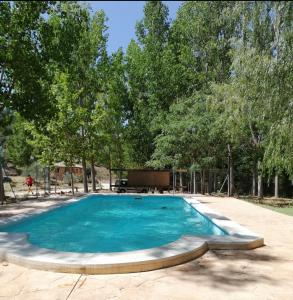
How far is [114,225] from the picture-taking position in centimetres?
1475

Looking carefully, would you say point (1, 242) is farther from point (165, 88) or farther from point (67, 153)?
point (165, 88)

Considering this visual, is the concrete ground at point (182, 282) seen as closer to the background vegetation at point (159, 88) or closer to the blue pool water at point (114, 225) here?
the blue pool water at point (114, 225)

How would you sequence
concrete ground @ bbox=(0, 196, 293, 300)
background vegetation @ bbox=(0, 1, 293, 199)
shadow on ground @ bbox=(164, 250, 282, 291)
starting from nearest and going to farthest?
concrete ground @ bbox=(0, 196, 293, 300)
shadow on ground @ bbox=(164, 250, 282, 291)
background vegetation @ bbox=(0, 1, 293, 199)

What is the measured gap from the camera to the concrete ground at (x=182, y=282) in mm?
5188

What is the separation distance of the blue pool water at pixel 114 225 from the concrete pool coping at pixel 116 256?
1773mm

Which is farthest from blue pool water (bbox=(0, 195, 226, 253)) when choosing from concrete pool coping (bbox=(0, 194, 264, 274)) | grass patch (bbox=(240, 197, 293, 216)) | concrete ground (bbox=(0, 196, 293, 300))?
grass patch (bbox=(240, 197, 293, 216))

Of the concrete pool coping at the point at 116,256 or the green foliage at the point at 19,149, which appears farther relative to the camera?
the green foliage at the point at 19,149

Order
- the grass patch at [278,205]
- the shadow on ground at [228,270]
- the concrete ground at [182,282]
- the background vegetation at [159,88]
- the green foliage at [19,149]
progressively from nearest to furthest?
the concrete ground at [182,282] < the shadow on ground at [228,270] < the background vegetation at [159,88] < the grass patch at [278,205] < the green foliage at [19,149]

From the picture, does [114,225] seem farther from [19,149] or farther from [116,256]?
[19,149]

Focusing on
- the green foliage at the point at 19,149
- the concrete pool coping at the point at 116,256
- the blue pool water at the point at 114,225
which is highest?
the green foliage at the point at 19,149

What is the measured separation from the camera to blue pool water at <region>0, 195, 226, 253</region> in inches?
432

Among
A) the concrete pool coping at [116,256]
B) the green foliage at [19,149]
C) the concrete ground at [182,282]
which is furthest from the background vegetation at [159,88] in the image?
the concrete pool coping at [116,256]

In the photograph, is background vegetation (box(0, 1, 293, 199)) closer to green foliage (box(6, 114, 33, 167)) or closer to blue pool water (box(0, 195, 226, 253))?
green foliage (box(6, 114, 33, 167))

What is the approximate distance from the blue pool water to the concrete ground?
9.75 feet
